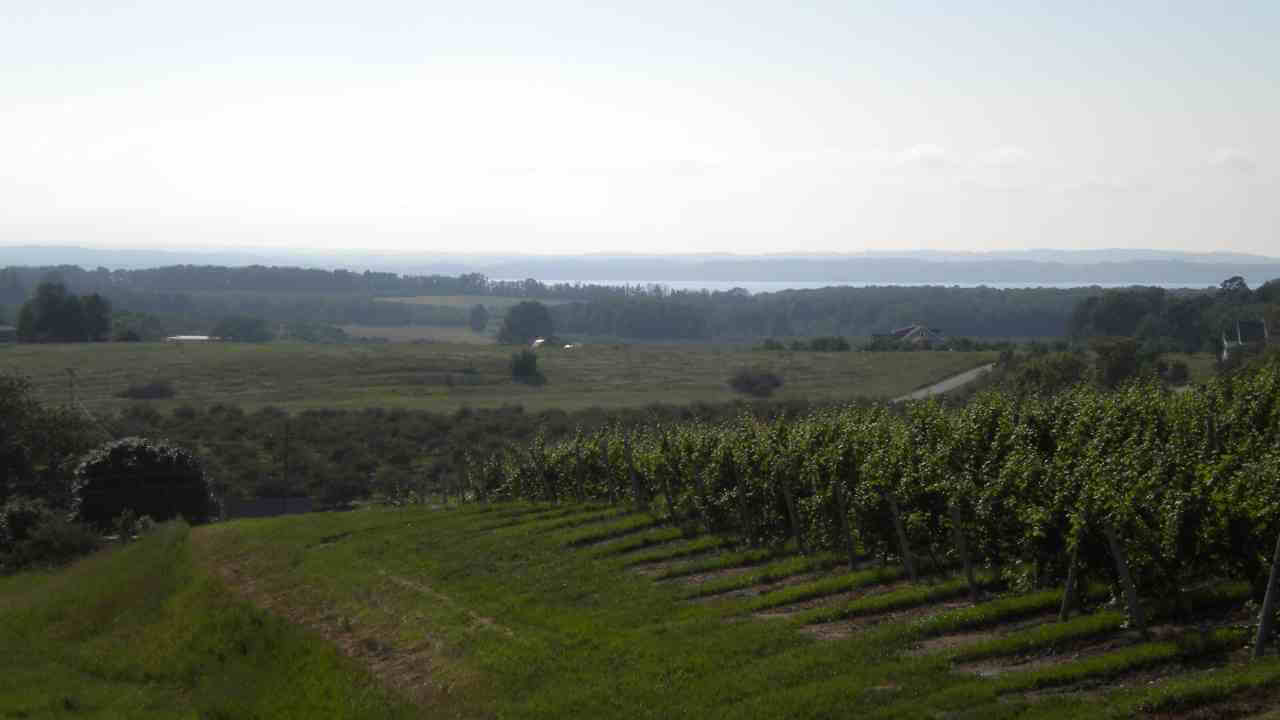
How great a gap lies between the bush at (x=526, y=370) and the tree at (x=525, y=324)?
5265 cm

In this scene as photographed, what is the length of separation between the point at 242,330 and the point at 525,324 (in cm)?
3147

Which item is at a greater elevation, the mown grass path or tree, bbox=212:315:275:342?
the mown grass path

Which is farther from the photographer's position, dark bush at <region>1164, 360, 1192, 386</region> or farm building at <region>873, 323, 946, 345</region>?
farm building at <region>873, 323, 946, 345</region>

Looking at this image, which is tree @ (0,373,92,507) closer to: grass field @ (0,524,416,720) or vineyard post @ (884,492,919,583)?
grass field @ (0,524,416,720)

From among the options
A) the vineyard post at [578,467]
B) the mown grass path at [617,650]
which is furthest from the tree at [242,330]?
the mown grass path at [617,650]

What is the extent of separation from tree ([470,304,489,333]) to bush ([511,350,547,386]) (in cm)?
7689

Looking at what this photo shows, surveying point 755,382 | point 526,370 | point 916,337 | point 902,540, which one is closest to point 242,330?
point 526,370

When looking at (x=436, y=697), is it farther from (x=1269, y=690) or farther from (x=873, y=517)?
(x=1269, y=690)

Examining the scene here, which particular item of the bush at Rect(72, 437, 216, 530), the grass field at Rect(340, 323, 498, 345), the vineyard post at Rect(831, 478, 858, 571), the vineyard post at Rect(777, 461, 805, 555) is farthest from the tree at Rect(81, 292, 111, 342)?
the vineyard post at Rect(831, 478, 858, 571)

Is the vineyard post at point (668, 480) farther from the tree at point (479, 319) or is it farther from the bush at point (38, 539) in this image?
the tree at point (479, 319)

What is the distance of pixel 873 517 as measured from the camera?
50.8 ft

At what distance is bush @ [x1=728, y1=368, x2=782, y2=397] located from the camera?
66.1 m

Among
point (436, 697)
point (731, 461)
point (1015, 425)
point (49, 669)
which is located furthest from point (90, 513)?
point (1015, 425)

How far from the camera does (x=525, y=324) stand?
446ft
